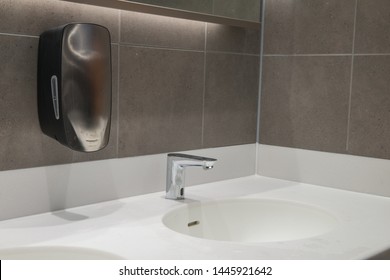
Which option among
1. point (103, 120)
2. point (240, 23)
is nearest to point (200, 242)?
point (103, 120)

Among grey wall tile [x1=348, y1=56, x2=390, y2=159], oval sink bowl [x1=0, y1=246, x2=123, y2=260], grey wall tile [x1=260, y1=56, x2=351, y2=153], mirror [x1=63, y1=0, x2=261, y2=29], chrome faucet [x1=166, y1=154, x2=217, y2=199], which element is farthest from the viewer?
grey wall tile [x1=260, y1=56, x2=351, y2=153]

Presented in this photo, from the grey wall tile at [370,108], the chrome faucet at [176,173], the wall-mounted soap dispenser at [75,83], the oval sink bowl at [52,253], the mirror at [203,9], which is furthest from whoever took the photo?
the grey wall tile at [370,108]

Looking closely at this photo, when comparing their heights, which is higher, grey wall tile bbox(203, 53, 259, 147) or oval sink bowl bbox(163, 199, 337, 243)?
grey wall tile bbox(203, 53, 259, 147)

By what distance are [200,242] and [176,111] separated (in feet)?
1.81

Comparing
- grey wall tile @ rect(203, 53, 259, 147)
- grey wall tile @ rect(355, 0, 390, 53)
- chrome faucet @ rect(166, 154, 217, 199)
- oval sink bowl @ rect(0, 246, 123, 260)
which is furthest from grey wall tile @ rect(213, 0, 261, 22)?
oval sink bowl @ rect(0, 246, 123, 260)

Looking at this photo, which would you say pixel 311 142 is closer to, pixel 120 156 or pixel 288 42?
pixel 288 42

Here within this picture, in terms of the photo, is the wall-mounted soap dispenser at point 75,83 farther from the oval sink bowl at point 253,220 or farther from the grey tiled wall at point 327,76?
the grey tiled wall at point 327,76

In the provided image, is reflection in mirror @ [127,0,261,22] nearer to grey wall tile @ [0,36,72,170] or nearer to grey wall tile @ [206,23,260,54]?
grey wall tile @ [206,23,260,54]

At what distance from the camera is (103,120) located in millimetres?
1176

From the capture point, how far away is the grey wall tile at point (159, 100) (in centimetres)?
138

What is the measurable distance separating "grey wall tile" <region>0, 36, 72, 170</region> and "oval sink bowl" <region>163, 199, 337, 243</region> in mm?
436

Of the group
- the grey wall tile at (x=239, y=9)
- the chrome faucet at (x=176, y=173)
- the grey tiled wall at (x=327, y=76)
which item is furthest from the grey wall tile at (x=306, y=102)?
the chrome faucet at (x=176, y=173)

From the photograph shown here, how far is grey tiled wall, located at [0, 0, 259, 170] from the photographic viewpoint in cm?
116

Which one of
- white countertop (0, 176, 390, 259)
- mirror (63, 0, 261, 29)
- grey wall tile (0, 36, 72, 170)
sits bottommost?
white countertop (0, 176, 390, 259)
